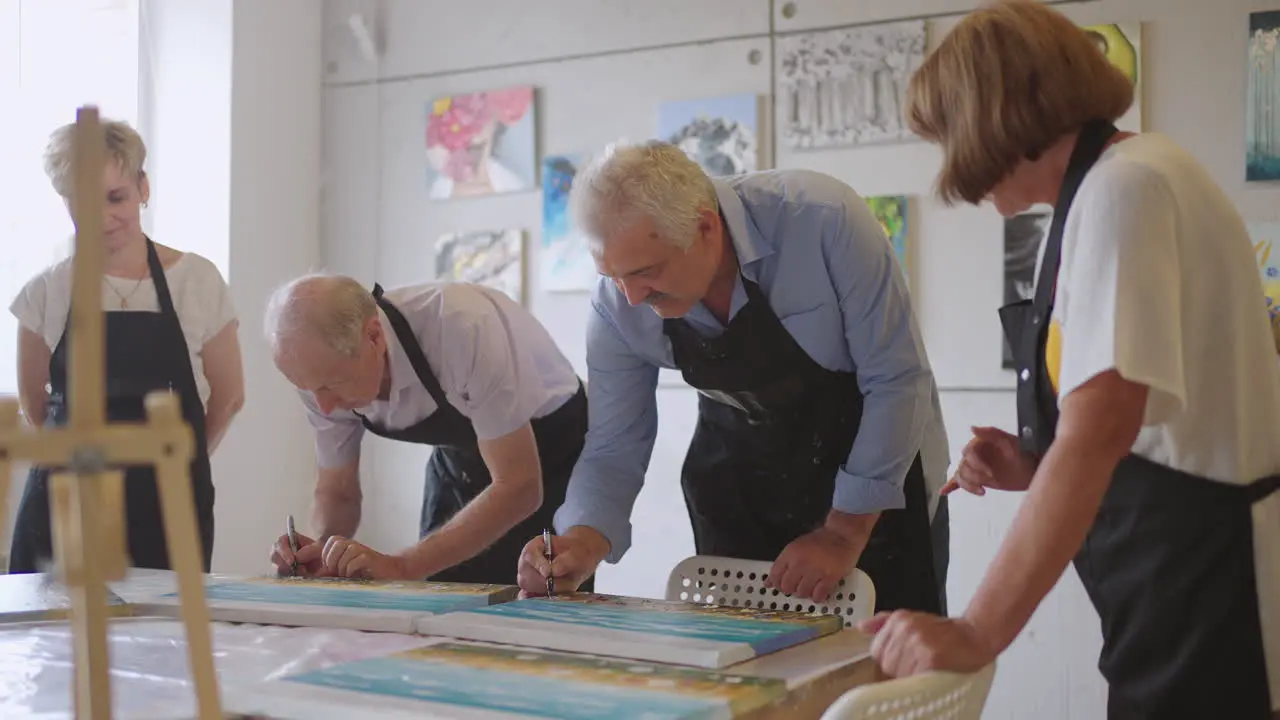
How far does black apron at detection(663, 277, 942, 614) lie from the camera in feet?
6.50

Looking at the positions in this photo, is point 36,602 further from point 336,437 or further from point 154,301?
point 154,301

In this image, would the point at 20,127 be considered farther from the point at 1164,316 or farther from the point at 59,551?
the point at 1164,316

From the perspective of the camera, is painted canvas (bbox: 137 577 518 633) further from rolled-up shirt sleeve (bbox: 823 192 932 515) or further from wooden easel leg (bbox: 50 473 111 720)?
wooden easel leg (bbox: 50 473 111 720)

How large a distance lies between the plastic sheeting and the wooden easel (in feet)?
1.09

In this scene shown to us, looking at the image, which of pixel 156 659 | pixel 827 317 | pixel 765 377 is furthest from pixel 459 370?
pixel 156 659

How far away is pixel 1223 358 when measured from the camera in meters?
1.26

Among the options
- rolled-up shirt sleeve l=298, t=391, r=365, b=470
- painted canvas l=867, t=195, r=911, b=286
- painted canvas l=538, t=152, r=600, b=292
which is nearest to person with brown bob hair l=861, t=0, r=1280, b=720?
rolled-up shirt sleeve l=298, t=391, r=365, b=470

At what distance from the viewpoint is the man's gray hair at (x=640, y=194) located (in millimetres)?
1792

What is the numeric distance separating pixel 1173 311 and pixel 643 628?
67 cm

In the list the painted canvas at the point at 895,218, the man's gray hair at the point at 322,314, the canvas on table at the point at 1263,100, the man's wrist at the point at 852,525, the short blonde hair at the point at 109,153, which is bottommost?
the man's wrist at the point at 852,525

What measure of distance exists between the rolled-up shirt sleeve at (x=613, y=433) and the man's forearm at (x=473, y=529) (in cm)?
21

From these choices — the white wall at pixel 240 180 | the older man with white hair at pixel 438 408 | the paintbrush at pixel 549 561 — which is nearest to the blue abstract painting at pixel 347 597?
the paintbrush at pixel 549 561

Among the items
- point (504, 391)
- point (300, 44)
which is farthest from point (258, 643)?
point (300, 44)

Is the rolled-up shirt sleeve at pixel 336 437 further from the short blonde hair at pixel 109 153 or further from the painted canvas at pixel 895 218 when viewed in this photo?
the painted canvas at pixel 895 218
